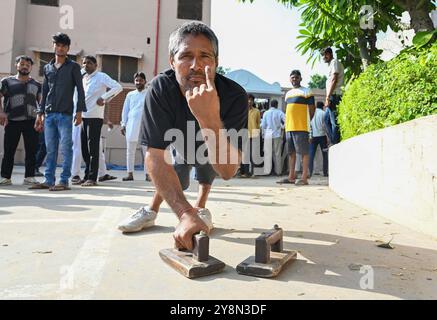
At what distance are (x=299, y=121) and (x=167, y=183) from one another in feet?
14.5

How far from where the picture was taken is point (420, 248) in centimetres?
223

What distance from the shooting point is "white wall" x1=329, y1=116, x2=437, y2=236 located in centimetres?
241

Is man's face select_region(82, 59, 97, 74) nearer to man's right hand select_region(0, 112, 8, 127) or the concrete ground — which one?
man's right hand select_region(0, 112, 8, 127)

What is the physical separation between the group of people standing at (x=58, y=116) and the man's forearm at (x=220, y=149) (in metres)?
3.16

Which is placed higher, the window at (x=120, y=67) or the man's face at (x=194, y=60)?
the window at (x=120, y=67)

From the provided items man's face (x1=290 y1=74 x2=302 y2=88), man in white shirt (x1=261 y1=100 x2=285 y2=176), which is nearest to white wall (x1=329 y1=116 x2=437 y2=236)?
man's face (x1=290 y1=74 x2=302 y2=88)

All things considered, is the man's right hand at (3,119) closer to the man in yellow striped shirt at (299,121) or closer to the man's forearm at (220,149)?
the man in yellow striped shirt at (299,121)

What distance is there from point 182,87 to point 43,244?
45.7 inches

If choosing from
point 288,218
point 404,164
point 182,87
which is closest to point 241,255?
point 182,87

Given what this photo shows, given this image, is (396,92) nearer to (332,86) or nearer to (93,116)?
(332,86)

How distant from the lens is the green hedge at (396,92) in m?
2.69

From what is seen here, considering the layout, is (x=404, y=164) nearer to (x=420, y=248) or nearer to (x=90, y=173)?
(x=420, y=248)

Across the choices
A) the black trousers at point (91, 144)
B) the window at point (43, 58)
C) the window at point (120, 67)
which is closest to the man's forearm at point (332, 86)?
the black trousers at point (91, 144)

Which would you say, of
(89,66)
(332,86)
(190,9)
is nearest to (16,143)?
(89,66)
